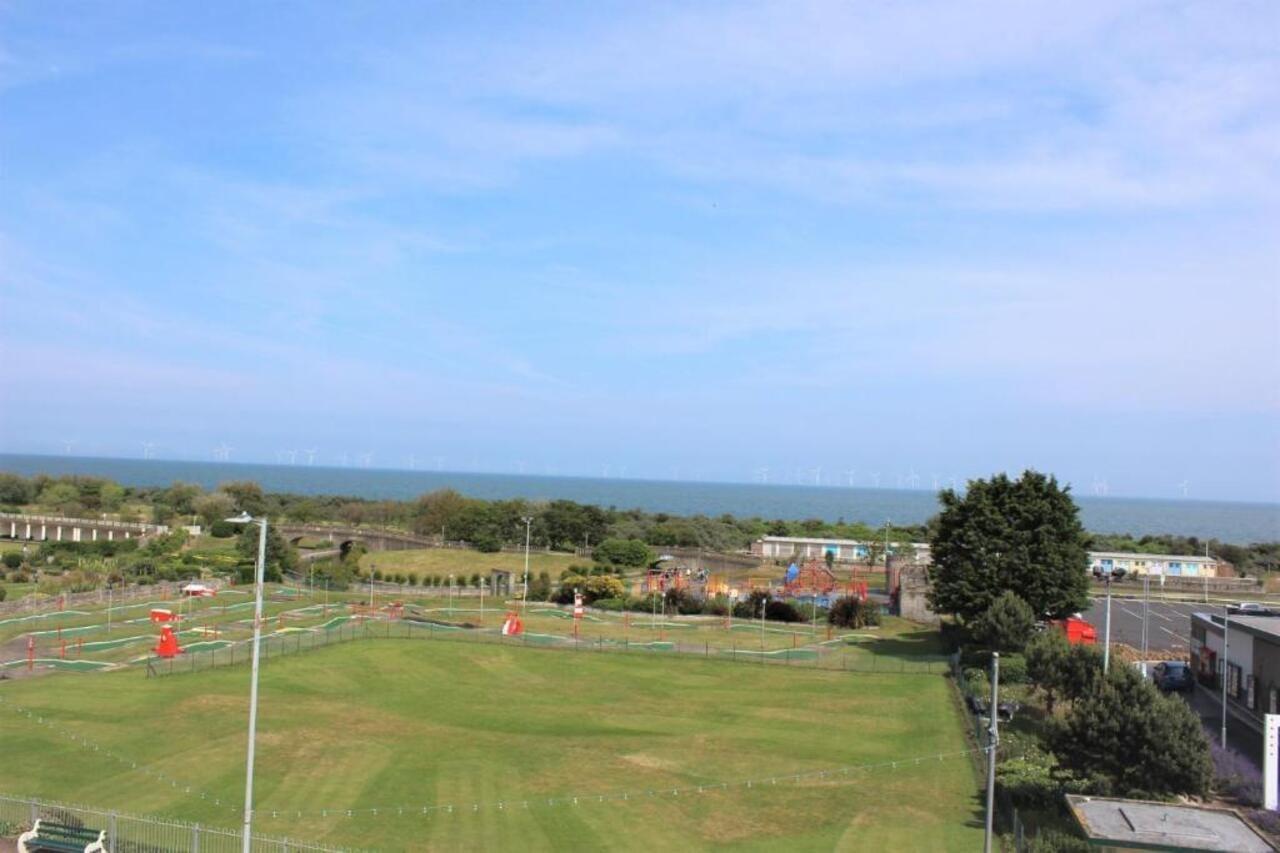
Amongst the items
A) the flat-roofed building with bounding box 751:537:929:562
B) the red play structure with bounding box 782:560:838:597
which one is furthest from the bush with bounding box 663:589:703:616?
the flat-roofed building with bounding box 751:537:929:562

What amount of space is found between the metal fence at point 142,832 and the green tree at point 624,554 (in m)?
80.4

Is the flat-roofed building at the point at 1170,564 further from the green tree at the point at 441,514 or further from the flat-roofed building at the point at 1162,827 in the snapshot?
the flat-roofed building at the point at 1162,827

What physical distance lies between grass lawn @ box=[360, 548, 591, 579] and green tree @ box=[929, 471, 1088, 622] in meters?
46.5

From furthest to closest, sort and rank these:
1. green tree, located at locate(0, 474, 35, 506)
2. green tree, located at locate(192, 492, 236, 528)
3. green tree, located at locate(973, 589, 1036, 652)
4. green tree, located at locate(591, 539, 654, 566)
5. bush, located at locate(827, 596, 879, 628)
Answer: green tree, located at locate(0, 474, 35, 506), green tree, located at locate(192, 492, 236, 528), green tree, located at locate(591, 539, 654, 566), bush, located at locate(827, 596, 879, 628), green tree, located at locate(973, 589, 1036, 652)

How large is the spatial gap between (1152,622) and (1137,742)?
170ft

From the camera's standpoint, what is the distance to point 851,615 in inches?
2899

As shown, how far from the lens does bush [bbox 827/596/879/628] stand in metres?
73.4

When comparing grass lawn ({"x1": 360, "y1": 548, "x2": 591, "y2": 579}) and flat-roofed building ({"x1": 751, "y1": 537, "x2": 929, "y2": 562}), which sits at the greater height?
flat-roofed building ({"x1": 751, "y1": 537, "x2": 929, "y2": 562})

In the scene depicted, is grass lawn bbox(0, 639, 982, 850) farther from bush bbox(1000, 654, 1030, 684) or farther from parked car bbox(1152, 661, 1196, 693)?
parked car bbox(1152, 661, 1196, 693)

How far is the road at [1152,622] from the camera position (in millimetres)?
65938

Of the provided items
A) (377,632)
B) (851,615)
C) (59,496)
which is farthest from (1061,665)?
(59,496)

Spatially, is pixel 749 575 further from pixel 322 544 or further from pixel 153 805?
pixel 153 805

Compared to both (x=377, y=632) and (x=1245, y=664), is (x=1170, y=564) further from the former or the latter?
(x=377, y=632)

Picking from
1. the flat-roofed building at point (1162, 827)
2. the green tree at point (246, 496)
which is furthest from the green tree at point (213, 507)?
the flat-roofed building at point (1162, 827)
